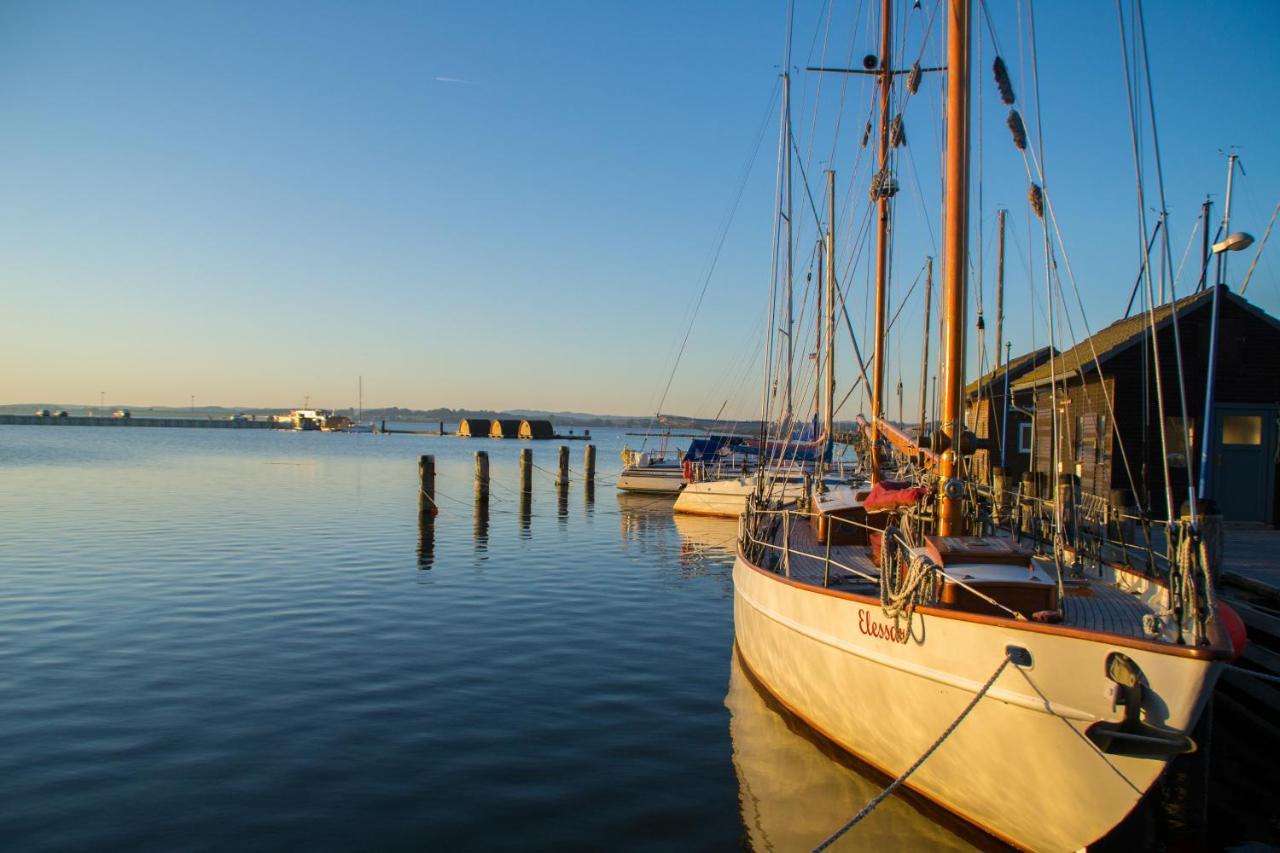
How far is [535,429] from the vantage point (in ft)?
555

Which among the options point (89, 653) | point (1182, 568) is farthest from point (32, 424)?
point (1182, 568)

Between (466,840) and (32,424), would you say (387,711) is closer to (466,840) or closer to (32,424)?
(466,840)

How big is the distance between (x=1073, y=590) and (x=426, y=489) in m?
21.4

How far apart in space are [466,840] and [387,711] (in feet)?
10.8

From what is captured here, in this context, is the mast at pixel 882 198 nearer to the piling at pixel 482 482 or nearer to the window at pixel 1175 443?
the window at pixel 1175 443

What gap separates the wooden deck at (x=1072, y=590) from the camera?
779 centimetres

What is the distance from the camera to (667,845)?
7184 mm

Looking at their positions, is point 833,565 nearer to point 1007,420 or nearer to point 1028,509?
point 1028,509

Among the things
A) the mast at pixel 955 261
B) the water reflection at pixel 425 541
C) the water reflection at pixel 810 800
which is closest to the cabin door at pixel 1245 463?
the mast at pixel 955 261

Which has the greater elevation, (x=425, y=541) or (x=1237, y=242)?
Answer: (x=1237, y=242)

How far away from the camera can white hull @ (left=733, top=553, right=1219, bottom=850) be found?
5988 mm

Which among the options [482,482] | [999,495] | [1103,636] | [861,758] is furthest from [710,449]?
[1103,636]

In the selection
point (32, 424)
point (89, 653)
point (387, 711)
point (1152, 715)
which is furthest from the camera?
point (32, 424)

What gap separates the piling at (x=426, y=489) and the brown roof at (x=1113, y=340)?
17.8 metres
